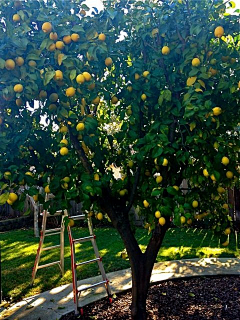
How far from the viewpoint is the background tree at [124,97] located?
2.05 metres

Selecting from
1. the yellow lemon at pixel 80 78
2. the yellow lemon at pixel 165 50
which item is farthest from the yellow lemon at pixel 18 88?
the yellow lemon at pixel 165 50

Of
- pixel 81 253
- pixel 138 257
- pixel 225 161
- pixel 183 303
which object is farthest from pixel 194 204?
pixel 81 253

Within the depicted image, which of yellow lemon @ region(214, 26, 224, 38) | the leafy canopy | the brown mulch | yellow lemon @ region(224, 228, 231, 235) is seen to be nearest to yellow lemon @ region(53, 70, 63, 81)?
the leafy canopy

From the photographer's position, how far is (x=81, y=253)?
5.99 metres

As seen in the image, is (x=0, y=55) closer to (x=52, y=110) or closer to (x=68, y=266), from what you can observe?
(x=52, y=110)

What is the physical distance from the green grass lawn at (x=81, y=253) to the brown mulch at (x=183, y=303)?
3.86 feet

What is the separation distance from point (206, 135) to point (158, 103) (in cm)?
42

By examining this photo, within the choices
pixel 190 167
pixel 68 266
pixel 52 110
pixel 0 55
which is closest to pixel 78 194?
pixel 52 110

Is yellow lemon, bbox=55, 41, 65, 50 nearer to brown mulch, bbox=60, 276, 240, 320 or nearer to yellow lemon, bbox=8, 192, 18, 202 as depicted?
yellow lemon, bbox=8, 192, 18, 202

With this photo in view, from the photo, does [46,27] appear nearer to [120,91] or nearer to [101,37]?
[101,37]

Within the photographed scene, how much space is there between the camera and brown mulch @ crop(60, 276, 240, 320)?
3.00 meters

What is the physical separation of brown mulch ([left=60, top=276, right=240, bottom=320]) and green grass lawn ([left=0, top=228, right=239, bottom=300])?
1176 millimetres

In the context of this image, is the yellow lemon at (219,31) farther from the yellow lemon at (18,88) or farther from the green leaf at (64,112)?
the yellow lemon at (18,88)

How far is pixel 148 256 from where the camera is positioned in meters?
2.76
